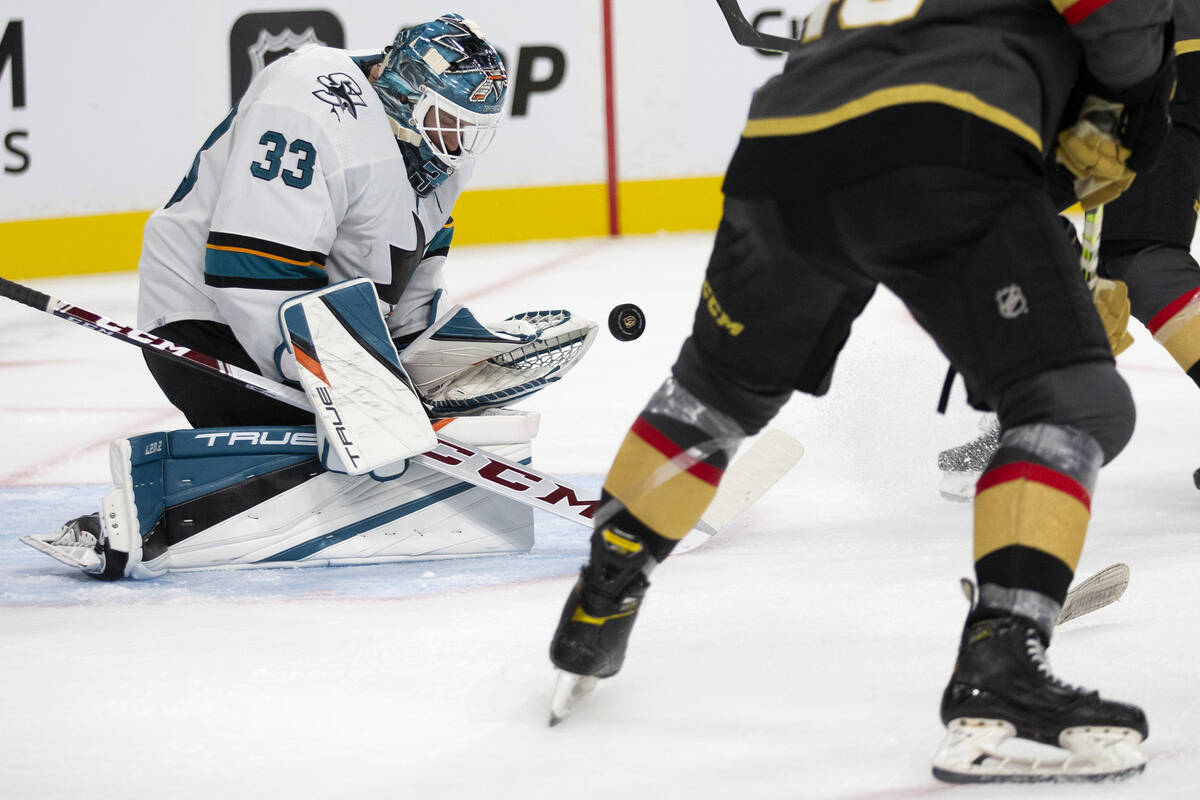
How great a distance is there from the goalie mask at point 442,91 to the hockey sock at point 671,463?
33.8 inches

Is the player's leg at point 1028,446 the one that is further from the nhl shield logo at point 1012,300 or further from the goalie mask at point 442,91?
the goalie mask at point 442,91

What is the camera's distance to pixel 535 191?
6.21 meters

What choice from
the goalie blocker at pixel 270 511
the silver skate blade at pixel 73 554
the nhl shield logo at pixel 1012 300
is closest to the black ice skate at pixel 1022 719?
the nhl shield logo at pixel 1012 300

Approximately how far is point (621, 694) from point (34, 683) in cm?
62

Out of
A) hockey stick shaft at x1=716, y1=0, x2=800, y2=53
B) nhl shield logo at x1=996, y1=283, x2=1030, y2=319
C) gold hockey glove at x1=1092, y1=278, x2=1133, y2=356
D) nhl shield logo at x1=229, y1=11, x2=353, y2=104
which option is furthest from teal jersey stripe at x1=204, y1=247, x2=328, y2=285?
nhl shield logo at x1=229, y1=11, x2=353, y2=104

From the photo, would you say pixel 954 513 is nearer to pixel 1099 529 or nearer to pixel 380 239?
pixel 1099 529

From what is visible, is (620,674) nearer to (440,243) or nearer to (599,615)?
(599,615)

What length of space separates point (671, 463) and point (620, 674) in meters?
0.30

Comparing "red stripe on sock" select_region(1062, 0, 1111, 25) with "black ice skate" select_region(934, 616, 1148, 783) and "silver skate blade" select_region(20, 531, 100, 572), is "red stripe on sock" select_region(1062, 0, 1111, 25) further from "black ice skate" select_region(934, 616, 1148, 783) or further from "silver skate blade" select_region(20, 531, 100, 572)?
"silver skate blade" select_region(20, 531, 100, 572)

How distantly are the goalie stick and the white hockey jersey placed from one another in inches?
2.0

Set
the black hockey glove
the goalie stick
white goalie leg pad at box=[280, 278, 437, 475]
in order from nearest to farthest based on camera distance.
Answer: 1. the black hockey glove
2. white goalie leg pad at box=[280, 278, 437, 475]
3. the goalie stick

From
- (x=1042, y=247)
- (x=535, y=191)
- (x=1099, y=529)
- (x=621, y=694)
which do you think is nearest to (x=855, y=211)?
(x=1042, y=247)

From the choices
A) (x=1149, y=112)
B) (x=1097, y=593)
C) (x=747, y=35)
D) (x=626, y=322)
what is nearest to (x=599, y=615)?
(x=1097, y=593)

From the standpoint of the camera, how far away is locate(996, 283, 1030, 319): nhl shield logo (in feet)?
4.09
